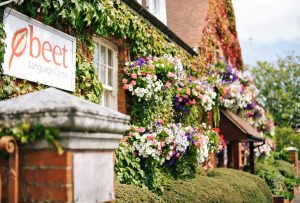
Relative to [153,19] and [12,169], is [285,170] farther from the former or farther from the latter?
[12,169]

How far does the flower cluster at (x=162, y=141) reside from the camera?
23.9 feet

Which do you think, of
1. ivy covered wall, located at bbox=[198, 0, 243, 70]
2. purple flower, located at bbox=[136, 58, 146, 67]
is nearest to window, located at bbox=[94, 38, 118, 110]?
purple flower, located at bbox=[136, 58, 146, 67]

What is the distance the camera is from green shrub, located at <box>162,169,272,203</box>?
24.5 ft

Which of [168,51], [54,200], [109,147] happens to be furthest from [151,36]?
[54,200]

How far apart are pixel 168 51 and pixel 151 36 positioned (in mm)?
1053

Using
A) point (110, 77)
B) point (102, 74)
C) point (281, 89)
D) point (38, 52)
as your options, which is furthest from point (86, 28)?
point (281, 89)

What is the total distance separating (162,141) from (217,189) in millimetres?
1833

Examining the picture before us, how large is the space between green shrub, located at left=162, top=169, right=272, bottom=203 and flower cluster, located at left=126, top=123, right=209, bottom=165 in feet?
1.95

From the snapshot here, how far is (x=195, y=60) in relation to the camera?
11938mm

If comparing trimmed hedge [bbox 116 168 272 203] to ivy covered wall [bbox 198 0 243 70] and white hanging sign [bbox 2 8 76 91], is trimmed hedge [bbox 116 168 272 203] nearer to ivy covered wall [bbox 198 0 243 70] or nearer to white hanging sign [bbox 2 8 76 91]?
white hanging sign [bbox 2 8 76 91]

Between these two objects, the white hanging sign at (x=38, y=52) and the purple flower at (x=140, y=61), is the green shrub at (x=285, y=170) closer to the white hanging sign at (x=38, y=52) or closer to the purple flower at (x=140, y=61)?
the purple flower at (x=140, y=61)

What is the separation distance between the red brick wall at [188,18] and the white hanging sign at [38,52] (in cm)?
787

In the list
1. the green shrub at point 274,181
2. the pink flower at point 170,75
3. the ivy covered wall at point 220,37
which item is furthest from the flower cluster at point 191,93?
the green shrub at point 274,181

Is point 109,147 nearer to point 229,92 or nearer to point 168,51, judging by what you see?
point 168,51
